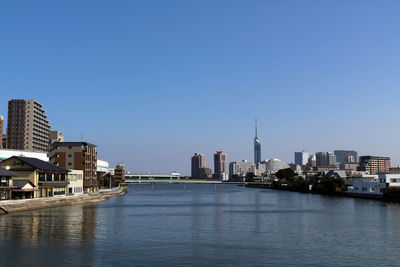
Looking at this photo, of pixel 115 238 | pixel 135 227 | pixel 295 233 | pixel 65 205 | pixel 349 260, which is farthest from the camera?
pixel 65 205

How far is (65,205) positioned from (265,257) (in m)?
56.1

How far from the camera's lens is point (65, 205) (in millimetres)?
77938

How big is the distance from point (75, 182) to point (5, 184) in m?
29.3

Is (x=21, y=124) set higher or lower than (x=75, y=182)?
higher

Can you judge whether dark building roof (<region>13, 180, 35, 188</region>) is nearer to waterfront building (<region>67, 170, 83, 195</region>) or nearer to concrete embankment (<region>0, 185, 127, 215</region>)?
concrete embankment (<region>0, 185, 127, 215</region>)

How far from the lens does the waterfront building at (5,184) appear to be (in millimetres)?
68375

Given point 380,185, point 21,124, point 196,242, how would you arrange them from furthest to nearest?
point 21,124
point 380,185
point 196,242

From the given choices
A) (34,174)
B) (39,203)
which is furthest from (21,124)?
(39,203)

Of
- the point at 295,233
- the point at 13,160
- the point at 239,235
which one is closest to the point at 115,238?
the point at 239,235

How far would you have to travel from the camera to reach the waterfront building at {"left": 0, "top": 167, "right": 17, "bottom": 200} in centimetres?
6838

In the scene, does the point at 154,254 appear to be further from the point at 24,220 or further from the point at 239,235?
the point at 24,220

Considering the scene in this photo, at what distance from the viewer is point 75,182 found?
98562mm

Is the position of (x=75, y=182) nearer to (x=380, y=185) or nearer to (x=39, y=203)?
(x=39, y=203)

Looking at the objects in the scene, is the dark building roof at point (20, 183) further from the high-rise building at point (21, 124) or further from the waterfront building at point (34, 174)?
the high-rise building at point (21, 124)
